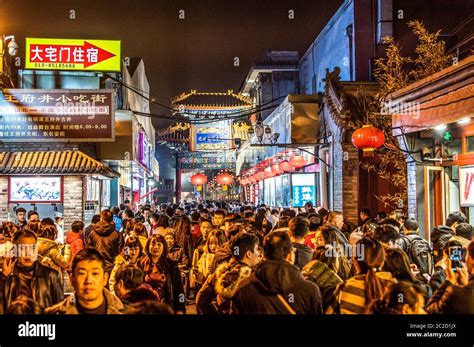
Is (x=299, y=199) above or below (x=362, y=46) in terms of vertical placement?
below

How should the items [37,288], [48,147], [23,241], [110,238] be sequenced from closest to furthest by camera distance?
[37,288] → [23,241] → [110,238] → [48,147]

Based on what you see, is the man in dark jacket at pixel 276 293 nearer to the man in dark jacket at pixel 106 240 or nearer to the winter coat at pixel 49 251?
the winter coat at pixel 49 251

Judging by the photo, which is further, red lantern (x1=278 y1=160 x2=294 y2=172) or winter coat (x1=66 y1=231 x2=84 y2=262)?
red lantern (x1=278 y1=160 x2=294 y2=172)

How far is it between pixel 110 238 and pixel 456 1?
18530 mm

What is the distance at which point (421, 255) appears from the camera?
26.0 feet

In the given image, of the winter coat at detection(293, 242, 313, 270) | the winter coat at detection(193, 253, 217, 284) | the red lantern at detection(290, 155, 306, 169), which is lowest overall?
the winter coat at detection(193, 253, 217, 284)

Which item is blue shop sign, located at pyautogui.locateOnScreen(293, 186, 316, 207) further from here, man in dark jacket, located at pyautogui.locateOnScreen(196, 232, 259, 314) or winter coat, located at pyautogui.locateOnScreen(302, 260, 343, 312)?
man in dark jacket, located at pyautogui.locateOnScreen(196, 232, 259, 314)

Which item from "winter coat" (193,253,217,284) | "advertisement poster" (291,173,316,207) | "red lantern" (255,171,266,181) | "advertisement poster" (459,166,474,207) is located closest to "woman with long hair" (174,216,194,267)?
"winter coat" (193,253,217,284)

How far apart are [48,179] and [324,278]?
47.5ft

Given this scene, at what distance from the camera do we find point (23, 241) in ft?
20.4

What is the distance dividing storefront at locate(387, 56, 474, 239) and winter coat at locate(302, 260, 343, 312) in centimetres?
519

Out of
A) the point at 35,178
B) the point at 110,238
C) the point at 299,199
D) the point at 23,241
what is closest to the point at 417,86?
the point at 110,238

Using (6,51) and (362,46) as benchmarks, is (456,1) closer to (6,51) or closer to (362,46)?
(362,46)

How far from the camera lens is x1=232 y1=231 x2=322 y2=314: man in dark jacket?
183 inches
